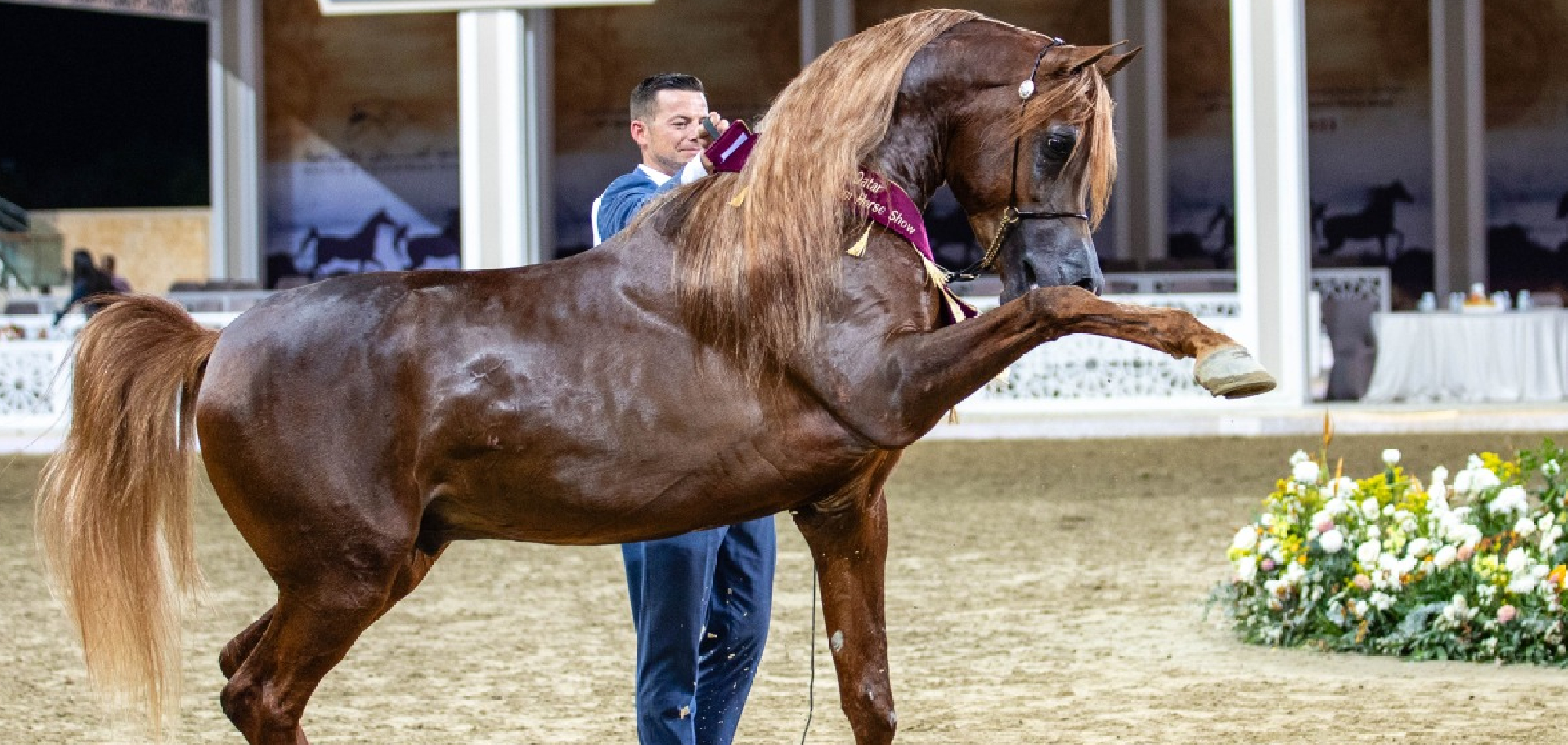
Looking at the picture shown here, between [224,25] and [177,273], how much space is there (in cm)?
340

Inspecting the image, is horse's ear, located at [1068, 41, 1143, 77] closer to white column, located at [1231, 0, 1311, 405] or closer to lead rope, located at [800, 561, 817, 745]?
lead rope, located at [800, 561, 817, 745]

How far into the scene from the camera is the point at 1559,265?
72.9 feet

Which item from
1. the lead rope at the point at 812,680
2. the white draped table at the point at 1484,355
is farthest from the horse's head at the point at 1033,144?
the white draped table at the point at 1484,355

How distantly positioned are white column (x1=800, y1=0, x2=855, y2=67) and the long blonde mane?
19.7 metres

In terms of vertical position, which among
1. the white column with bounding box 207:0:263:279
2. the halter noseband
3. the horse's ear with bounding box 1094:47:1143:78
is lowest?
the halter noseband

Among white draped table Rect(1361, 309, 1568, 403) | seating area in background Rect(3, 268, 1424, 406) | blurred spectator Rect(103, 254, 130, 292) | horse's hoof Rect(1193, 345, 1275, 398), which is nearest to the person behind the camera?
horse's hoof Rect(1193, 345, 1275, 398)

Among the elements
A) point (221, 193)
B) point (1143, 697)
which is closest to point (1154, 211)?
point (221, 193)

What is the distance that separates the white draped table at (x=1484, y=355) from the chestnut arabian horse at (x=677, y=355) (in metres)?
13.6

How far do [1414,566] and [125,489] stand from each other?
4.15m

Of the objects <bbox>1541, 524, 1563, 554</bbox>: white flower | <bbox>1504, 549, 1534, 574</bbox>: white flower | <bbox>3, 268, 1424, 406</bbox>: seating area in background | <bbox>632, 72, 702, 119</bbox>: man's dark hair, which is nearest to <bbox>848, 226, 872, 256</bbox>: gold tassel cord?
<bbox>632, 72, 702, 119</bbox>: man's dark hair

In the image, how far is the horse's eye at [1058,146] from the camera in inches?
124

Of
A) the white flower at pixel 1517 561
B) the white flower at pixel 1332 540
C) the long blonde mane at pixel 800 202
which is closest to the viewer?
the long blonde mane at pixel 800 202

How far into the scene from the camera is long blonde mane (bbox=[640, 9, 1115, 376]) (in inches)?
122

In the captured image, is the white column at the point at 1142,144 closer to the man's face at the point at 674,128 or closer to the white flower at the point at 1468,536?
the white flower at the point at 1468,536
